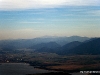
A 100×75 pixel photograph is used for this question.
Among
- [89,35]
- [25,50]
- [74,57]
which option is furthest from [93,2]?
[25,50]

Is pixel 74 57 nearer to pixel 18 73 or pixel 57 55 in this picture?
pixel 57 55

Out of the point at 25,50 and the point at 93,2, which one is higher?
the point at 93,2

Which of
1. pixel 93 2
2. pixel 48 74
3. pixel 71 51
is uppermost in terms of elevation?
pixel 93 2

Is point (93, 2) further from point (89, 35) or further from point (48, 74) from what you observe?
point (48, 74)

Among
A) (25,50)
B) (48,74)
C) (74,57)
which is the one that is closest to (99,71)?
(74,57)

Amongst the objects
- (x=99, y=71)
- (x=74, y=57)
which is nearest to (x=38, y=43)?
(x=74, y=57)

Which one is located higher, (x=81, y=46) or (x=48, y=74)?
(x=81, y=46)

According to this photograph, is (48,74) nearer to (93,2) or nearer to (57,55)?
(57,55)
